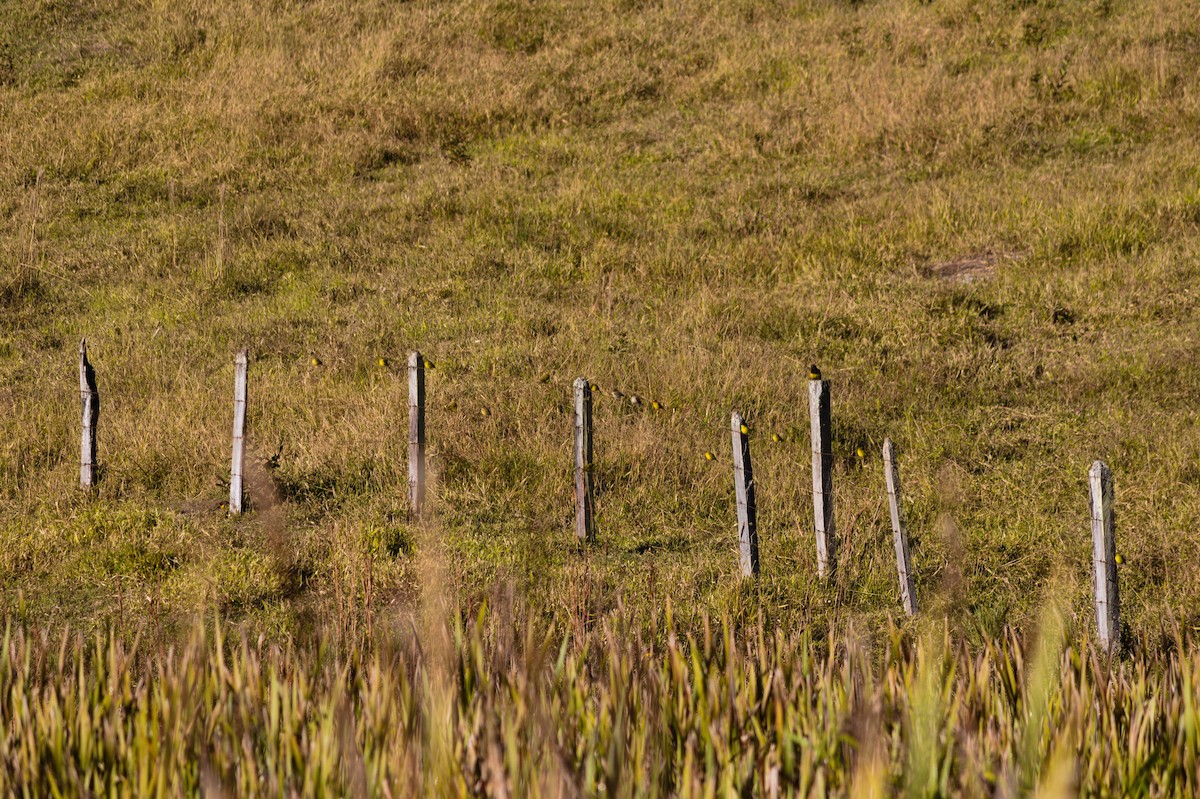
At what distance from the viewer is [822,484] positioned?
21.7ft

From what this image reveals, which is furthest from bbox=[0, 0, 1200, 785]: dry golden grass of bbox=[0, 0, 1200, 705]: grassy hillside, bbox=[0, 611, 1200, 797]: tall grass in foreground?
bbox=[0, 611, 1200, 797]: tall grass in foreground

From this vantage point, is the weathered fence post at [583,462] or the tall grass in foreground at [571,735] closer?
the tall grass in foreground at [571,735]

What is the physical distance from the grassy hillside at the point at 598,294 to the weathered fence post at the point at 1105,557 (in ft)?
1.90

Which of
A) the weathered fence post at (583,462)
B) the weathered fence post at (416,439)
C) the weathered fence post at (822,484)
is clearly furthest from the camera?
the weathered fence post at (416,439)

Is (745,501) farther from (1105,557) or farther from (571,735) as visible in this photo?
(571,735)

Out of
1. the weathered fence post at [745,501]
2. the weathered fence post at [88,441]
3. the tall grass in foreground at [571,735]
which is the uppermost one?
the weathered fence post at [88,441]

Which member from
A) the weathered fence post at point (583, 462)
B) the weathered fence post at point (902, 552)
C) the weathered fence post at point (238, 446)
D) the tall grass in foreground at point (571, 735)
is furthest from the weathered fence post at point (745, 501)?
the tall grass in foreground at point (571, 735)

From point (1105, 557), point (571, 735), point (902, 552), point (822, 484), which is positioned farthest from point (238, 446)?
point (571, 735)

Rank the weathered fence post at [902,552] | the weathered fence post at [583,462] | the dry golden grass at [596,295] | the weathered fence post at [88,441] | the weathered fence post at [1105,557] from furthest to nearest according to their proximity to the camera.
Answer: the weathered fence post at [88,441] → the weathered fence post at [583,462] → the dry golden grass at [596,295] → the weathered fence post at [902,552] → the weathered fence post at [1105,557]

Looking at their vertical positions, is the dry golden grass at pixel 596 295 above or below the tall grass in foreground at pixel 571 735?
above

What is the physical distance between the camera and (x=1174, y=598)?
6199 millimetres

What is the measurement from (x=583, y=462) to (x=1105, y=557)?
125 inches

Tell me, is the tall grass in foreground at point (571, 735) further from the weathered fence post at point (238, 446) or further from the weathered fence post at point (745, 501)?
the weathered fence post at point (238, 446)

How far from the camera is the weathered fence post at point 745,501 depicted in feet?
21.6
